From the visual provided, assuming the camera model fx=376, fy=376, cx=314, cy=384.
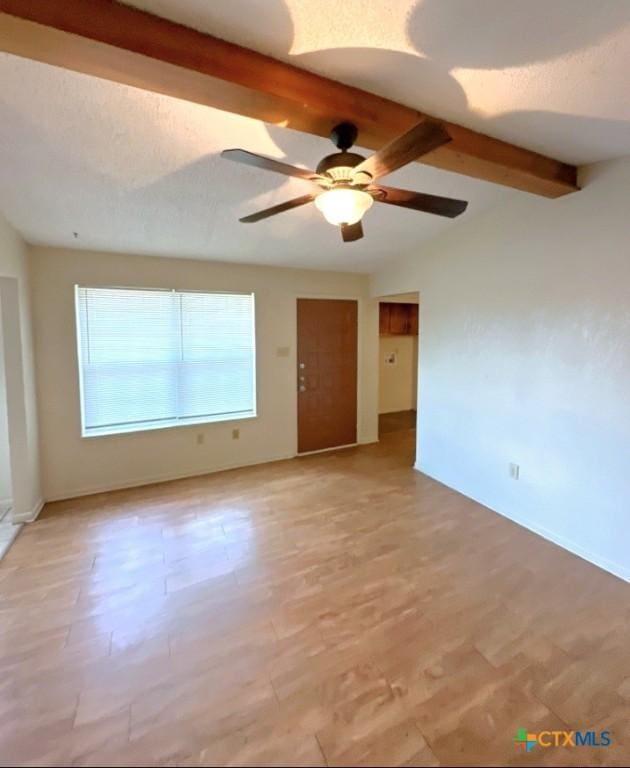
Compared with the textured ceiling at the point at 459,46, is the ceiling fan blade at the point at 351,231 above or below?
below

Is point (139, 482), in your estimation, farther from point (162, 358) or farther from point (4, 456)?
point (162, 358)

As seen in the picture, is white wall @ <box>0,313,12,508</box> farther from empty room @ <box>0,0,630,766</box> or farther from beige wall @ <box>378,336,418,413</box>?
beige wall @ <box>378,336,418,413</box>

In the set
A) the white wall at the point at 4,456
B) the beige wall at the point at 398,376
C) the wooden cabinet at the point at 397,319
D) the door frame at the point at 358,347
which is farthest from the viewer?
the beige wall at the point at 398,376

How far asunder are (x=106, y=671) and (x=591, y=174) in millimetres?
4111

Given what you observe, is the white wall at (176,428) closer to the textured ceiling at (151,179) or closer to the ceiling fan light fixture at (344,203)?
the textured ceiling at (151,179)

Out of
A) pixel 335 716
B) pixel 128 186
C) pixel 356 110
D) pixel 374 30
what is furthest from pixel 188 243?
pixel 335 716

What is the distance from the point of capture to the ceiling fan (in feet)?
4.54

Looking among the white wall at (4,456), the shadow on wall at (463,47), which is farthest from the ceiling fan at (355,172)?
the white wall at (4,456)

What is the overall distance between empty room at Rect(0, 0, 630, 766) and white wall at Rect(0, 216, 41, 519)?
1.0 inches

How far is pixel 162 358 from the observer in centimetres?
405

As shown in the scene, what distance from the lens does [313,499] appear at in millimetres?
3635
